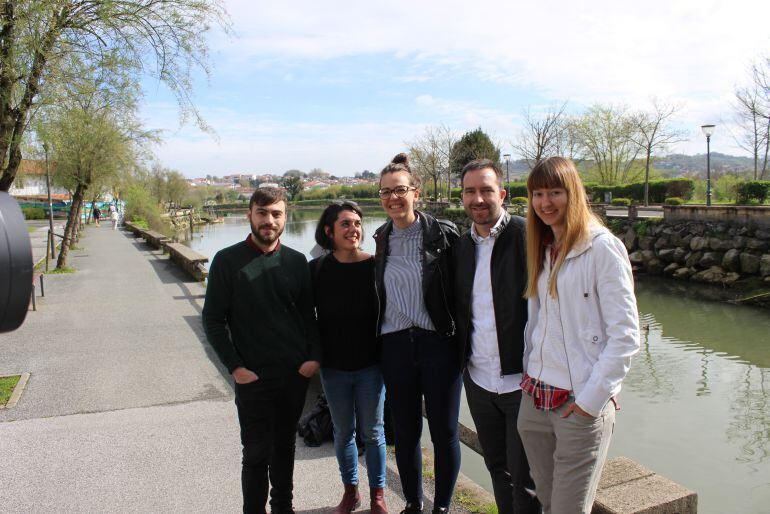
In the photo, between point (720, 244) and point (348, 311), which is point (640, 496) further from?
point (720, 244)

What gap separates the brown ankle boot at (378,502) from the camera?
3193 mm

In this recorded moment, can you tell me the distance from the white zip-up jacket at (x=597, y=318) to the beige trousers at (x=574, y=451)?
0.10 m

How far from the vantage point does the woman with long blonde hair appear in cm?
208

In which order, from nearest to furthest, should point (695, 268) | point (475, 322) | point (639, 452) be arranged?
point (475, 322) → point (639, 452) → point (695, 268)

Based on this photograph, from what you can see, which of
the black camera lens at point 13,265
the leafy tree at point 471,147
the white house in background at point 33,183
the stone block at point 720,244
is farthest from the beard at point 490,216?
the leafy tree at point 471,147

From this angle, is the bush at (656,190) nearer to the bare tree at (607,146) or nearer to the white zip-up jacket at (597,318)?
the bare tree at (607,146)

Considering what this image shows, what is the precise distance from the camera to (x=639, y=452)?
20.3 feet

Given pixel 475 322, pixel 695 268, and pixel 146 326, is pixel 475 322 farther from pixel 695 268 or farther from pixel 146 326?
pixel 695 268

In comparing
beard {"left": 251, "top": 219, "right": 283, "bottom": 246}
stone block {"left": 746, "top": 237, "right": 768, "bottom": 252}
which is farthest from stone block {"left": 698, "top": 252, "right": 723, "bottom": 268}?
beard {"left": 251, "top": 219, "right": 283, "bottom": 246}

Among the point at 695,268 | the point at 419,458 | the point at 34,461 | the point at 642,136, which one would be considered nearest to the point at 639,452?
the point at 419,458

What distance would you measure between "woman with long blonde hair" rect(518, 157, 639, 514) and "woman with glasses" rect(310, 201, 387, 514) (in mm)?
987

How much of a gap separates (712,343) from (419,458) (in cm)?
983

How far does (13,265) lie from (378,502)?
2303 millimetres

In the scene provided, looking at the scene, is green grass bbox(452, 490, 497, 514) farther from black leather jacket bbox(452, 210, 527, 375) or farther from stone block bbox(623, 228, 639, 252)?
stone block bbox(623, 228, 639, 252)
